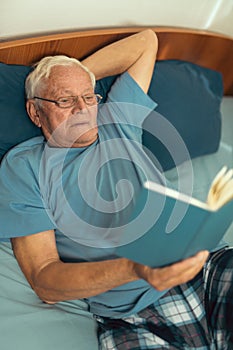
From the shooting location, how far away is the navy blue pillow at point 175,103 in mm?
1471

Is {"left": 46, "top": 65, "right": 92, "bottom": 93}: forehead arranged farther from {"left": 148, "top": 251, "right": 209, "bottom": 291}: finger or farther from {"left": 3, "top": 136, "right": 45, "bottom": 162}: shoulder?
{"left": 148, "top": 251, "right": 209, "bottom": 291}: finger

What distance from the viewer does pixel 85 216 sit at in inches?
52.0

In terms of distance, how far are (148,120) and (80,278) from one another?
2.46 feet

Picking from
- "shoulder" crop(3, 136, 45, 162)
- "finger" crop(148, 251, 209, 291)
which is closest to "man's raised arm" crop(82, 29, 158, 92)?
"shoulder" crop(3, 136, 45, 162)

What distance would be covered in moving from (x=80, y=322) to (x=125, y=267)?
38 centimetres

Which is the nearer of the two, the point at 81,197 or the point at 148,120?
the point at 81,197

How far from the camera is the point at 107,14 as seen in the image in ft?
5.67

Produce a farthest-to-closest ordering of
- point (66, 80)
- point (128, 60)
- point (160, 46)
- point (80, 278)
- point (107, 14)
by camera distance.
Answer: point (160, 46), point (107, 14), point (128, 60), point (66, 80), point (80, 278)

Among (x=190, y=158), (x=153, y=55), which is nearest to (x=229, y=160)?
(x=190, y=158)

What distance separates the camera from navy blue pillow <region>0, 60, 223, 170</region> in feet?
4.83

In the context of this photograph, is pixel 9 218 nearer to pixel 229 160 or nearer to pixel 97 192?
pixel 97 192

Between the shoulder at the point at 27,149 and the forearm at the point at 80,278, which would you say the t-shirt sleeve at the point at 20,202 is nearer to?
the shoulder at the point at 27,149

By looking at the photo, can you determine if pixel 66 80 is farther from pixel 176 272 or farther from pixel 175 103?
pixel 176 272

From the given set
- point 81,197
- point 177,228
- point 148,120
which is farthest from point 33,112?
point 177,228
